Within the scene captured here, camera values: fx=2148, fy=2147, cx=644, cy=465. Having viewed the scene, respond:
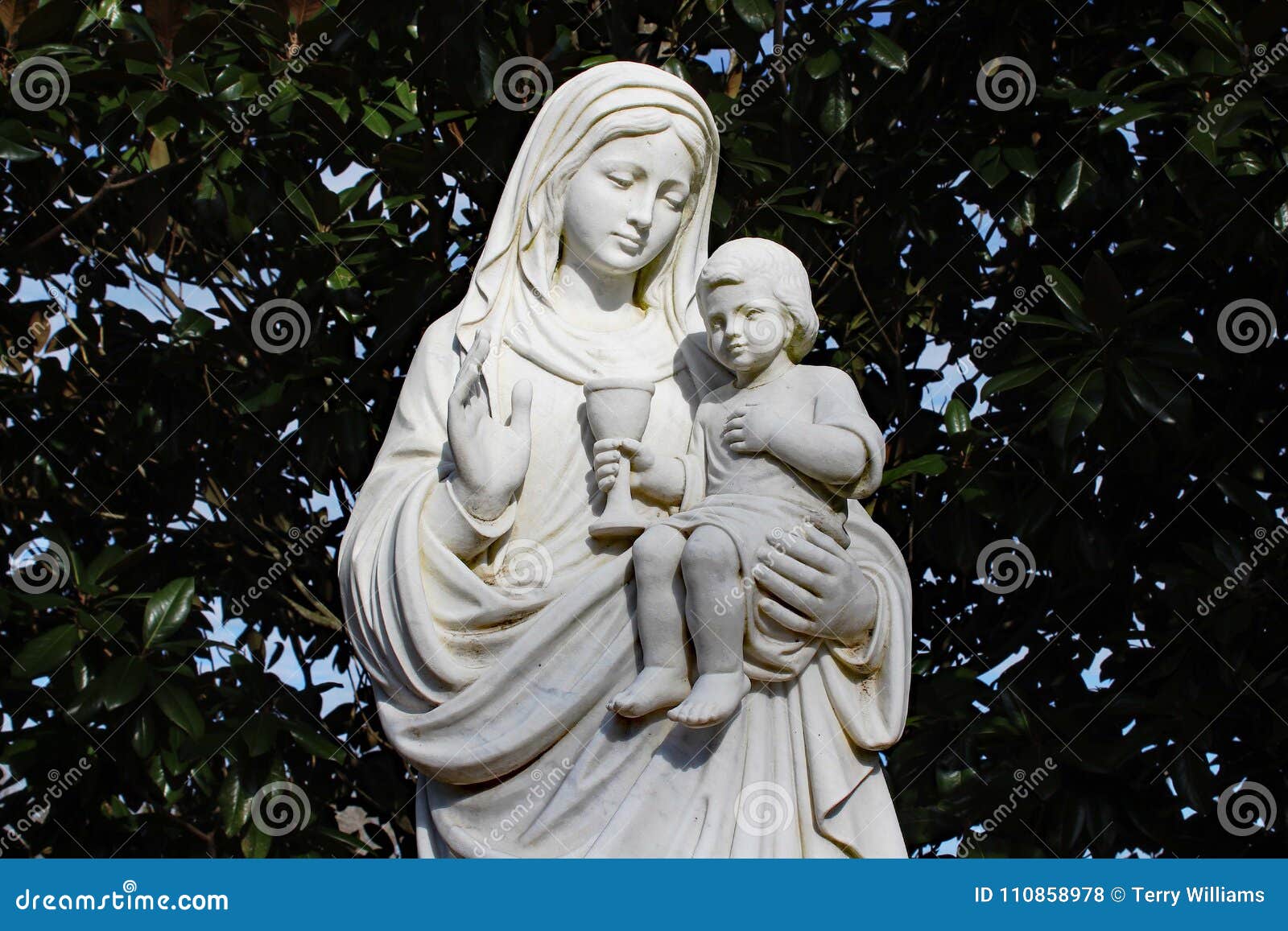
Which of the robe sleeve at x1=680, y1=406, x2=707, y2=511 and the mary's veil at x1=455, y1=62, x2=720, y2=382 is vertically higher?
the mary's veil at x1=455, y1=62, x2=720, y2=382

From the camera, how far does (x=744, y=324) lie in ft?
17.9

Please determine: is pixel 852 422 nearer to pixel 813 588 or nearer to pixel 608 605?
pixel 813 588

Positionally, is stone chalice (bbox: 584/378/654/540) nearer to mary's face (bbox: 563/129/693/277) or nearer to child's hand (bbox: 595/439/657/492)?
child's hand (bbox: 595/439/657/492)

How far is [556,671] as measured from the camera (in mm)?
5359

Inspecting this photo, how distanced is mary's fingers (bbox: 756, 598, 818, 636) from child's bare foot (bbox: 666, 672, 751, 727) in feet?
0.53

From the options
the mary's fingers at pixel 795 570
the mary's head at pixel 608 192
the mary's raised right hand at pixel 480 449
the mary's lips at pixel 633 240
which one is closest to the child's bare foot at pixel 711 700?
the mary's fingers at pixel 795 570

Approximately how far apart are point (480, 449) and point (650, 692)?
782 mm

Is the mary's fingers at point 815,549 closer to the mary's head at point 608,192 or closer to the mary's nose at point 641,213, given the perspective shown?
the mary's head at point 608,192

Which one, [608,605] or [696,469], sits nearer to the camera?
[608,605]

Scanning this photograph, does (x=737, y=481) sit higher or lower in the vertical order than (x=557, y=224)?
lower

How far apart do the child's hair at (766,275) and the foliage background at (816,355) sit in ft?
6.95

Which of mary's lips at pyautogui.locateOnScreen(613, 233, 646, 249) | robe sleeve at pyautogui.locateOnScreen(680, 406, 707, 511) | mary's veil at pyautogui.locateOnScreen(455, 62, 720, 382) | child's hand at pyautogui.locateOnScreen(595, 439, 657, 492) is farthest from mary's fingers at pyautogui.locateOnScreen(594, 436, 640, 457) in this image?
mary's lips at pyautogui.locateOnScreen(613, 233, 646, 249)

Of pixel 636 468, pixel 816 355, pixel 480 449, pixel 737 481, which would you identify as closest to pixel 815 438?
pixel 737 481

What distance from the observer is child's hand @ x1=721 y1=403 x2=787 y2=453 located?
5.41m
